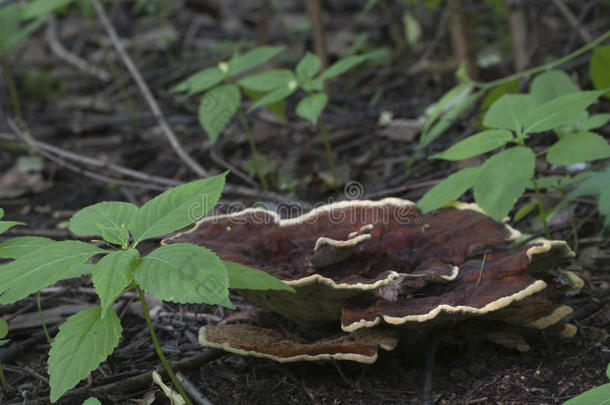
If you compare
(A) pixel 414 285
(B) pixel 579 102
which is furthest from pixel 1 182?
(B) pixel 579 102

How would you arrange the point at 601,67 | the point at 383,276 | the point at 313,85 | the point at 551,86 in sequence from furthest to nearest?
1. the point at 313,85
2. the point at 551,86
3. the point at 601,67
4. the point at 383,276

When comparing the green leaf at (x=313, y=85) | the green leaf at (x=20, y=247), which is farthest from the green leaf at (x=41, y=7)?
the green leaf at (x=20, y=247)

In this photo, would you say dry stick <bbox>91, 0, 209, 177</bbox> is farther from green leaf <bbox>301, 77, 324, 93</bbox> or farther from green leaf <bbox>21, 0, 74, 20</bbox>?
green leaf <bbox>301, 77, 324, 93</bbox>

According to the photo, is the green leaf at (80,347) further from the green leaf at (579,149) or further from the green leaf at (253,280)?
the green leaf at (579,149)

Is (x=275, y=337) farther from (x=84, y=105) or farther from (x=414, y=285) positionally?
(x=84, y=105)

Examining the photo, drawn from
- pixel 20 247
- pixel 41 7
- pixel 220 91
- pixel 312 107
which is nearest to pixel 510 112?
pixel 312 107

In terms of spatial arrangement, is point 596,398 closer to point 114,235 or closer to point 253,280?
point 253,280

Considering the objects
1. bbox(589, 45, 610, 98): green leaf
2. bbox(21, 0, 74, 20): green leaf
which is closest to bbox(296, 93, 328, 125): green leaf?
bbox(589, 45, 610, 98): green leaf
